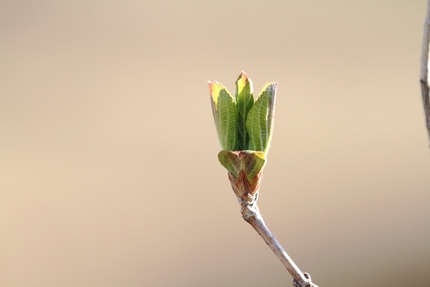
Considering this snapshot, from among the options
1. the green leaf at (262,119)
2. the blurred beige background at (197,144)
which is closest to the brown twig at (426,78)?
the green leaf at (262,119)

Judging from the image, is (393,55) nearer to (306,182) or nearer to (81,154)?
(306,182)

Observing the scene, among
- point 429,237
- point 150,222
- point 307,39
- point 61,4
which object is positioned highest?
point 61,4

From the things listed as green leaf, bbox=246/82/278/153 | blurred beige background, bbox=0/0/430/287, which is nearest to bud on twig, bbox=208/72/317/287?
green leaf, bbox=246/82/278/153

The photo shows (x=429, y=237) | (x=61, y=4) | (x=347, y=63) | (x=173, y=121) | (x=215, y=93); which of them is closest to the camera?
(x=215, y=93)

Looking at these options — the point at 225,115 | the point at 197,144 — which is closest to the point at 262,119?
the point at 225,115

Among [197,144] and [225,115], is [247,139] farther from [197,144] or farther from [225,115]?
[197,144]

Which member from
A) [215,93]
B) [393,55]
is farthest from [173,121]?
[215,93]

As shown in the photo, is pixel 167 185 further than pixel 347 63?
No
